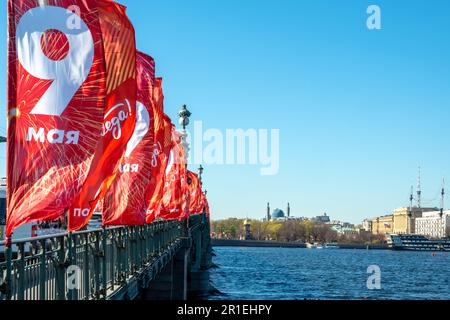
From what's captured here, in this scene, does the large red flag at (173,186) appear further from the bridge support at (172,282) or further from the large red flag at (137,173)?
the large red flag at (137,173)

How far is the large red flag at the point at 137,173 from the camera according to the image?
16375 mm

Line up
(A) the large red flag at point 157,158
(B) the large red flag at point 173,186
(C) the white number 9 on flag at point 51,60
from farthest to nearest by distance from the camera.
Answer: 1. (B) the large red flag at point 173,186
2. (A) the large red flag at point 157,158
3. (C) the white number 9 on flag at point 51,60

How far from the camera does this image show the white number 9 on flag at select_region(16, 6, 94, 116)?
1032cm

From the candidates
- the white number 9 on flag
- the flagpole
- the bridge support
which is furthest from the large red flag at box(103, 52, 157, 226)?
the bridge support

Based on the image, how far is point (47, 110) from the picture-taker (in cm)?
1037

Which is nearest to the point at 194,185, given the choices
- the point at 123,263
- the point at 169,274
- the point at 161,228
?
the point at 169,274

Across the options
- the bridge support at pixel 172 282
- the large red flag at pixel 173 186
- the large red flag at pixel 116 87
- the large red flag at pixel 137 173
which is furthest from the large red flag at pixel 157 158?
the bridge support at pixel 172 282

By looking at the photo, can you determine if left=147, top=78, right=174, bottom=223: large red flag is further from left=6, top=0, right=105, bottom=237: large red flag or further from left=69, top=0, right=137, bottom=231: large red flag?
left=6, top=0, right=105, bottom=237: large red flag

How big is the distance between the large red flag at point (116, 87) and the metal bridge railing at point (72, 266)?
707 millimetres

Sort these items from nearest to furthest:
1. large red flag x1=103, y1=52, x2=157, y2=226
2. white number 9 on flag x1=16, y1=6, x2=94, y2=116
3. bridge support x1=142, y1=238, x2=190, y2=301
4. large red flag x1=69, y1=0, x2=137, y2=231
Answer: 1. white number 9 on flag x1=16, y1=6, x2=94, y2=116
2. large red flag x1=69, y1=0, x2=137, y2=231
3. large red flag x1=103, y1=52, x2=157, y2=226
4. bridge support x1=142, y1=238, x2=190, y2=301

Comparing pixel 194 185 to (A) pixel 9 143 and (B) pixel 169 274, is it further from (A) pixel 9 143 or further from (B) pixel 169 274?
(A) pixel 9 143

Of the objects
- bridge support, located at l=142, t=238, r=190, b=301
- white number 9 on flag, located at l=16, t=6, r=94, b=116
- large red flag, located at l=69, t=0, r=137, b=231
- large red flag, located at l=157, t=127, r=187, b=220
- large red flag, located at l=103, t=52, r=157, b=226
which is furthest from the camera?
bridge support, located at l=142, t=238, r=190, b=301

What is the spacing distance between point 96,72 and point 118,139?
232 cm

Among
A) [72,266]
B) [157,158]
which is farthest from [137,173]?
[72,266]
